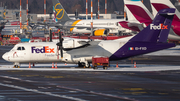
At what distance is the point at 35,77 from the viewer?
31344 mm

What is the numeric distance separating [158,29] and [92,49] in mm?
8451

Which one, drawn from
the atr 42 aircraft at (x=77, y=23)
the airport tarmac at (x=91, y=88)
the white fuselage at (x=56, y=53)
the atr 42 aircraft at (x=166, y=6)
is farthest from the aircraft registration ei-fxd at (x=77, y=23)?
the airport tarmac at (x=91, y=88)

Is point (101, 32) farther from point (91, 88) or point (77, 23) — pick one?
point (91, 88)

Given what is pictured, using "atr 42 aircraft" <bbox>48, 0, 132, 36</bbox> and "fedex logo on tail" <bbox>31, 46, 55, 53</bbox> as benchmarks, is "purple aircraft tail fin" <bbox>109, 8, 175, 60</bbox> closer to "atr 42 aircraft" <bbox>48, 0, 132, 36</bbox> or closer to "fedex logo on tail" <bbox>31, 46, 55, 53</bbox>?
"fedex logo on tail" <bbox>31, 46, 55, 53</bbox>

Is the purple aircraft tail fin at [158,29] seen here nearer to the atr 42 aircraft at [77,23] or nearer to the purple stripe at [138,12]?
the purple stripe at [138,12]

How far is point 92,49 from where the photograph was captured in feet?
130

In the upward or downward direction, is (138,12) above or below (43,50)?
above

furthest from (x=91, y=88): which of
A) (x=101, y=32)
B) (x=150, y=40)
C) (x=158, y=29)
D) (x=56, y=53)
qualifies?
(x=101, y=32)

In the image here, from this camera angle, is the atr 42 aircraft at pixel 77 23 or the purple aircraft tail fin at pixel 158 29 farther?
the atr 42 aircraft at pixel 77 23

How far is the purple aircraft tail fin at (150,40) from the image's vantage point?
127 feet

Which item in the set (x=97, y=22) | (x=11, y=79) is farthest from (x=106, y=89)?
(x=97, y=22)

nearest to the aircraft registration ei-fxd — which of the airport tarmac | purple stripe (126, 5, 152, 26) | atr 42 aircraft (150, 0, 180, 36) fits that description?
purple stripe (126, 5, 152, 26)

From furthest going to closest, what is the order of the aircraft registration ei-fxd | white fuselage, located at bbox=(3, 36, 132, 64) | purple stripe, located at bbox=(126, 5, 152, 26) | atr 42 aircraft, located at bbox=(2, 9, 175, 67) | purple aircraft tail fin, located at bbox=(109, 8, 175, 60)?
1. the aircraft registration ei-fxd
2. purple stripe, located at bbox=(126, 5, 152, 26)
3. white fuselage, located at bbox=(3, 36, 132, 64)
4. atr 42 aircraft, located at bbox=(2, 9, 175, 67)
5. purple aircraft tail fin, located at bbox=(109, 8, 175, 60)

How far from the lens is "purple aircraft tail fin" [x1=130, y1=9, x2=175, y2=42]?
1550 inches
